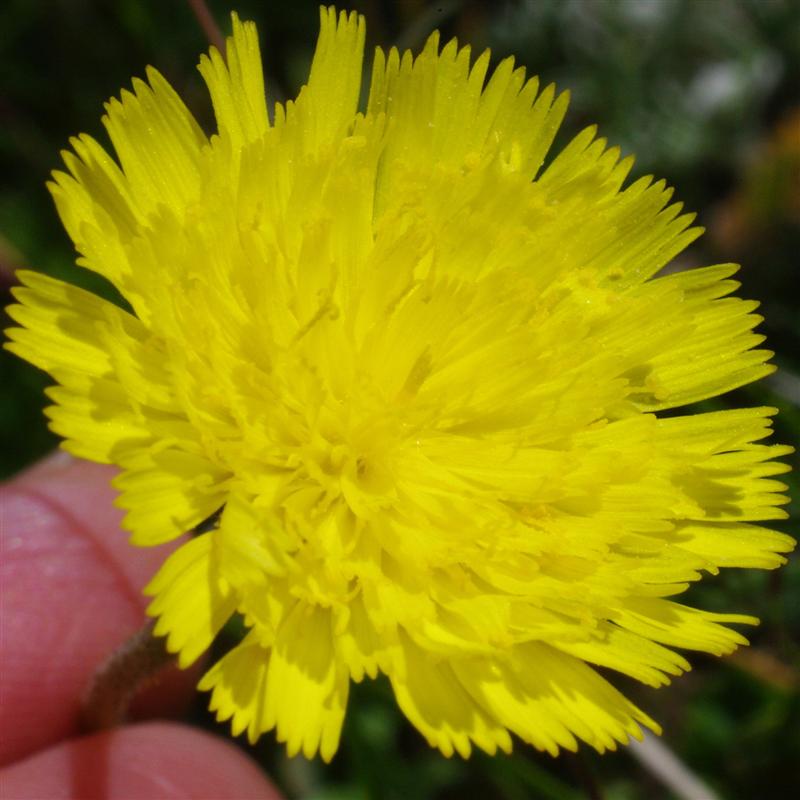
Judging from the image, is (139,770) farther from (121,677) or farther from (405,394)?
(405,394)

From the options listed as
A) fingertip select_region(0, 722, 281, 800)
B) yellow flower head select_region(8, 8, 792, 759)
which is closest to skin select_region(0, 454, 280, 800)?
fingertip select_region(0, 722, 281, 800)

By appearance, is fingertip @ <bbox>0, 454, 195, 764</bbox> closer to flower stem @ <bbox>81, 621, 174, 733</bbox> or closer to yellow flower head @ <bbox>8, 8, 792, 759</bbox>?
flower stem @ <bbox>81, 621, 174, 733</bbox>

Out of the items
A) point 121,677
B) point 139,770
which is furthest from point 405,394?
point 139,770

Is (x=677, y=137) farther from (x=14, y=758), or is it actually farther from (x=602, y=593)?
(x=14, y=758)

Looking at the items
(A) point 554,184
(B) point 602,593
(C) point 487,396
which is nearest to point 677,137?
(A) point 554,184

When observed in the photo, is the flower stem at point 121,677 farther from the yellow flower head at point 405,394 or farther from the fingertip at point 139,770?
the yellow flower head at point 405,394
